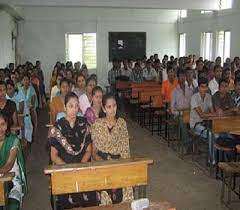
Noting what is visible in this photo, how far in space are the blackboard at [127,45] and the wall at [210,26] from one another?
1.64 metres

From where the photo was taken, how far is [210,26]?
1341 cm

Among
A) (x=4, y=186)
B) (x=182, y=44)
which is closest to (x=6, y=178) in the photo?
(x=4, y=186)

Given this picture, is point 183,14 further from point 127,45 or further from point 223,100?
point 223,100

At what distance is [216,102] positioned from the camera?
251 inches

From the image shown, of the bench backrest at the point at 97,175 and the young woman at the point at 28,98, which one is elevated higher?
the young woman at the point at 28,98

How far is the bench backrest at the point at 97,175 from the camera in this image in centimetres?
317

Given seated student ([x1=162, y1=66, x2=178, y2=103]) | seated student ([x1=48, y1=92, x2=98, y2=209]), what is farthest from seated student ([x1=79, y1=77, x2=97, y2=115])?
seated student ([x1=162, y1=66, x2=178, y2=103])

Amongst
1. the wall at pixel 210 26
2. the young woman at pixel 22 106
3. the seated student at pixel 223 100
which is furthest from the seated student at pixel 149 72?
the seated student at pixel 223 100

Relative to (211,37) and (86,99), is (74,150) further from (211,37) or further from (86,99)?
(211,37)

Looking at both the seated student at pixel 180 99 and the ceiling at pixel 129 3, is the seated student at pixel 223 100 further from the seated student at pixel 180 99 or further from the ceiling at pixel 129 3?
the ceiling at pixel 129 3

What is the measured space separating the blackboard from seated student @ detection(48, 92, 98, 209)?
12262mm

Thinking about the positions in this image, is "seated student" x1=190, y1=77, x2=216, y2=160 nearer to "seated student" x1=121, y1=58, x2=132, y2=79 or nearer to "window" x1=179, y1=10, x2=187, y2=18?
"seated student" x1=121, y1=58, x2=132, y2=79

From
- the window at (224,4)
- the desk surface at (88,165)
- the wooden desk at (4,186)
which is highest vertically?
the window at (224,4)

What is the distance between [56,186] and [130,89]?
7.21 m
